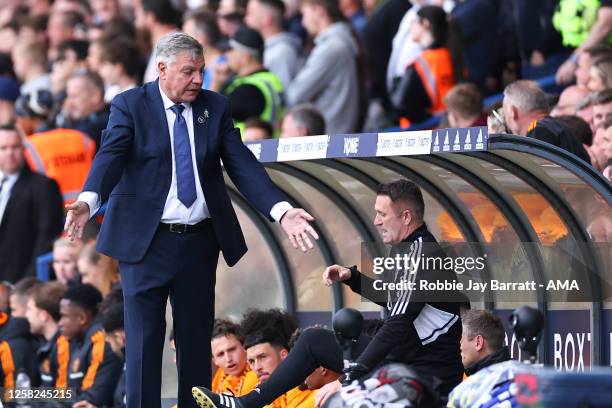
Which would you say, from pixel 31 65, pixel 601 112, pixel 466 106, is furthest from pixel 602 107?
pixel 31 65

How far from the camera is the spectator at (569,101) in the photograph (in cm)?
1258

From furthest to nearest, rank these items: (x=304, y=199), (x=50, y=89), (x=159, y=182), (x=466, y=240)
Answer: (x=50, y=89)
(x=304, y=199)
(x=466, y=240)
(x=159, y=182)

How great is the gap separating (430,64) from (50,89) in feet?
18.2

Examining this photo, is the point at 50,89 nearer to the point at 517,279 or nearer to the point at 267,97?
the point at 267,97

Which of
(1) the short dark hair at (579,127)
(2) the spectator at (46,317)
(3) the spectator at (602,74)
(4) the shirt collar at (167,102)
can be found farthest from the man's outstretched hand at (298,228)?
(2) the spectator at (46,317)

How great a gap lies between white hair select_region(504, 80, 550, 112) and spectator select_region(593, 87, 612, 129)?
27.4 inches

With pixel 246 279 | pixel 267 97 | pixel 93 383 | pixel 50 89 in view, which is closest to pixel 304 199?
pixel 246 279

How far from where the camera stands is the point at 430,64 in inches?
563

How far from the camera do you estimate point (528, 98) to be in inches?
424

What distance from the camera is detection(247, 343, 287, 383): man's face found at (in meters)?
10.7

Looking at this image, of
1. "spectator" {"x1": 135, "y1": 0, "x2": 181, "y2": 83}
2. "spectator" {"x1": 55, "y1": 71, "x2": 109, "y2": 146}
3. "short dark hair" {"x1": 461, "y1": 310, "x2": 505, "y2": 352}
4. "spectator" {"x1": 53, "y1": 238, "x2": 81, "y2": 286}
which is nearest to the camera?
"short dark hair" {"x1": 461, "y1": 310, "x2": 505, "y2": 352}

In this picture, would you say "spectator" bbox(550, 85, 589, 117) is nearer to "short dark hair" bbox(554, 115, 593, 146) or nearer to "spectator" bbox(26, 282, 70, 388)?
"short dark hair" bbox(554, 115, 593, 146)

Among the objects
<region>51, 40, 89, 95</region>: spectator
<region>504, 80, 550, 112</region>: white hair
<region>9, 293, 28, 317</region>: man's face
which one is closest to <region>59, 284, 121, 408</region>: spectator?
<region>9, 293, 28, 317</region>: man's face

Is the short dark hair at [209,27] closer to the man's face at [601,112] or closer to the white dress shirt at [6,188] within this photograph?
the white dress shirt at [6,188]
